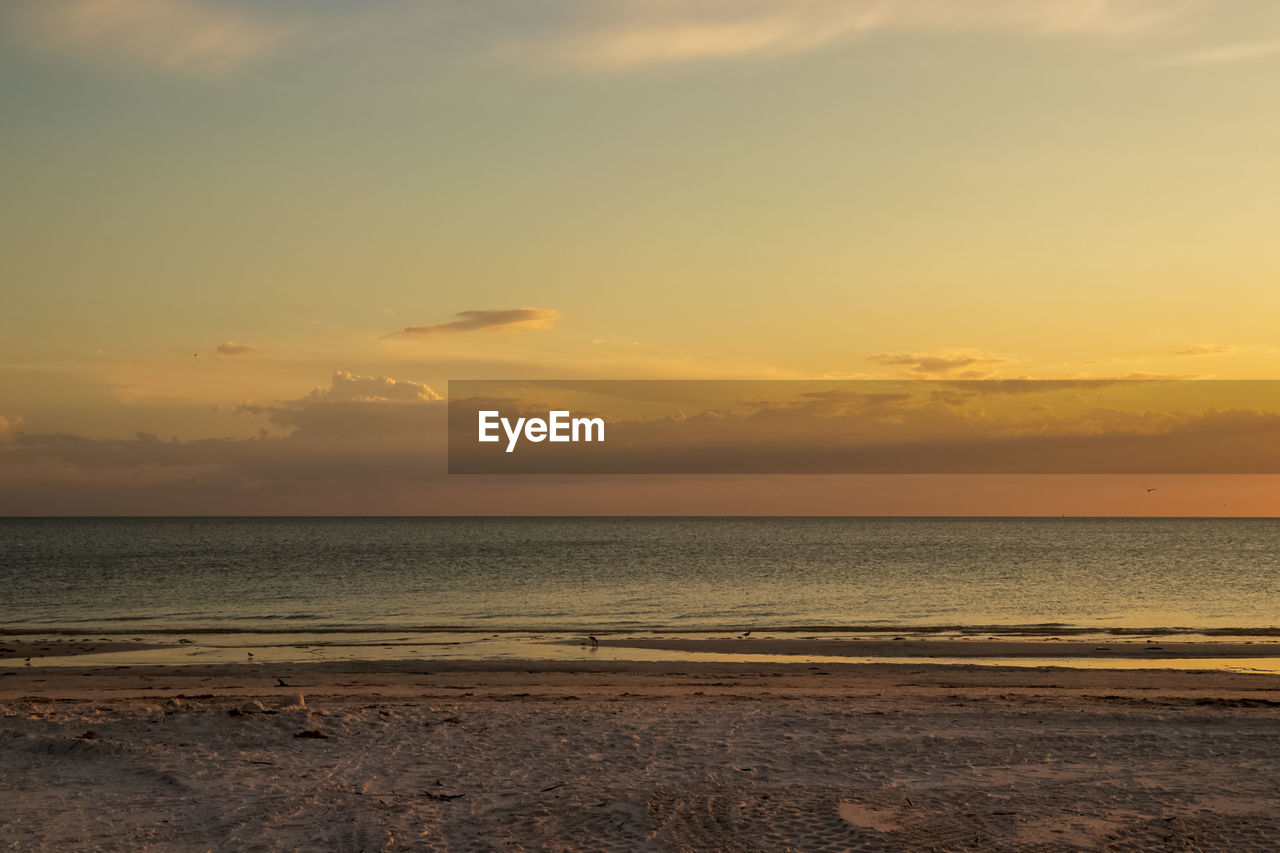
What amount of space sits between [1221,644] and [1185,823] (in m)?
25.8

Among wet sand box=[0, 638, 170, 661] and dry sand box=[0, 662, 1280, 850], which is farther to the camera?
wet sand box=[0, 638, 170, 661]

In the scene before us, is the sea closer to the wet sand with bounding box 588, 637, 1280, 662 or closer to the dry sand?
the wet sand with bounding box 588, 637, 1280, 662

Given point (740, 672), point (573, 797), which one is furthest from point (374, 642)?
point (573, 797)

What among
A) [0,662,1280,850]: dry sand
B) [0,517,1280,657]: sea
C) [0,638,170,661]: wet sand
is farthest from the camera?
[0,517,1280,657]: sea

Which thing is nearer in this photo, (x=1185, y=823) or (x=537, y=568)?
(x=1185, y=823)

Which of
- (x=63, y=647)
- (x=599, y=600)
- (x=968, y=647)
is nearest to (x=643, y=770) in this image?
(x=968, y=647)

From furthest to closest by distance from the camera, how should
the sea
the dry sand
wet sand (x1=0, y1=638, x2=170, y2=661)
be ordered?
the sea
wet sand (x1=0, y1=638, x2=170, y2=661)
the dry sand

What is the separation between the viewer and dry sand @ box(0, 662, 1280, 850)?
10.7m

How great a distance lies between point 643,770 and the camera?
527 inches

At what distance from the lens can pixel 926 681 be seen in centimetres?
2423

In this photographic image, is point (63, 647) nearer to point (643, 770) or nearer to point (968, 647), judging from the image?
point (643, 770)

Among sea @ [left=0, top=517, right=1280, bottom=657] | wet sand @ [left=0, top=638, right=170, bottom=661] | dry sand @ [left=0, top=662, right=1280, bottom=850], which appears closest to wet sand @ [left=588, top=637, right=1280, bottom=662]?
sea @ [left=0, top=517, right=1280, bottom=657]

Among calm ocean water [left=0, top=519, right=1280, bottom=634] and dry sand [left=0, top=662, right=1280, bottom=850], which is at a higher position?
dry sand [left=0, top=662, right=1280, bottom=850]

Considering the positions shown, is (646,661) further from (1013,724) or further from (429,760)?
(429,760)
